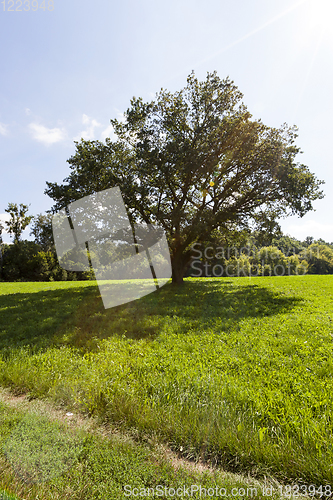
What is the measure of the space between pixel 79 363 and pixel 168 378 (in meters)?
1.96

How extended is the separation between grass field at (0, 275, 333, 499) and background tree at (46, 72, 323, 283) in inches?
397

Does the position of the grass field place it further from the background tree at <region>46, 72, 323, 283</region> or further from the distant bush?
the distant bush

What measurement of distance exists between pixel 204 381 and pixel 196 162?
1415 centimetres

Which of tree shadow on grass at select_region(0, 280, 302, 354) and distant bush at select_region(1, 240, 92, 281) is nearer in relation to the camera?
tree shadow on grass at select_region(0, 280, 302, 354)

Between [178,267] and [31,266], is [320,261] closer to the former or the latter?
[178,267]

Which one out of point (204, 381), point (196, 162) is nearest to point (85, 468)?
point (204, 381)

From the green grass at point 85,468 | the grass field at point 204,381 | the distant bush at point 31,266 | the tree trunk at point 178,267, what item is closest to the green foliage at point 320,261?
the distant bush at point 31,266

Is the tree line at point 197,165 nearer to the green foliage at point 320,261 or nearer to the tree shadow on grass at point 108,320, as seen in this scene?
the tree shadow on grass at point 108,320

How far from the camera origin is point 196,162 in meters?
15.6

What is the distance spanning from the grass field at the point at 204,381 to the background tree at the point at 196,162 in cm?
1008

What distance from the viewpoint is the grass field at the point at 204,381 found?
2.66 metres

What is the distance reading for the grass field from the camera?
2.66 metres

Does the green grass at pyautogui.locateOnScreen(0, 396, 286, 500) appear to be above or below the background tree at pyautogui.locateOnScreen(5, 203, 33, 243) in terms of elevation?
below

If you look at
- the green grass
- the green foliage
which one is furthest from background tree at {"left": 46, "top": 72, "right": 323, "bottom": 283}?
the green foliage
